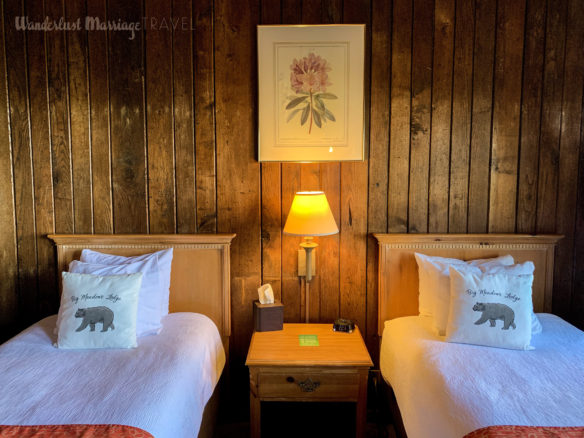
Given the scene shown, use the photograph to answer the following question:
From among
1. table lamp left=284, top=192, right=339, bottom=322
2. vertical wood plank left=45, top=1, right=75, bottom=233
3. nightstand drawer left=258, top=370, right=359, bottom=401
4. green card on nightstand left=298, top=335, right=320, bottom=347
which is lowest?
nightstand drawer left=258, top=370, right=359, bottom=401

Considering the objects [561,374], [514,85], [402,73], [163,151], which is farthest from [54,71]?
[561,374]

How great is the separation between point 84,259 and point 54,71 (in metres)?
1.05

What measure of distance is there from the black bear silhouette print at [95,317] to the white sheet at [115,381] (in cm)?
10

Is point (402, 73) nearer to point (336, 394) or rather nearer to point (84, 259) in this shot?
point (336, 394)

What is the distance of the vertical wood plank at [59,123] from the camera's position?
2.16 metres

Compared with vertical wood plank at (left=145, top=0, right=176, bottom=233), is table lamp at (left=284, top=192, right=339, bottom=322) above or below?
below

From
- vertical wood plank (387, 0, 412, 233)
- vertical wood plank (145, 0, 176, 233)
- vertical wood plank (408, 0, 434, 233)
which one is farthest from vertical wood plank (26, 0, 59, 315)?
vertical wood plank (408, 0, 434, 233)

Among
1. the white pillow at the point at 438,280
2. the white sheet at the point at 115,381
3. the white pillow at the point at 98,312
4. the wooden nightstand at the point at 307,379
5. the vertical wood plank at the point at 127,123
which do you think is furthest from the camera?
the vertical wood plank at the point at 127,123

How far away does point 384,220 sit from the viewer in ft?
7.29

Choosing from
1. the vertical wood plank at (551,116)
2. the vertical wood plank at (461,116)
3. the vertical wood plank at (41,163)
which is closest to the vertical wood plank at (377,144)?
the vertical wood plank at (461,116)

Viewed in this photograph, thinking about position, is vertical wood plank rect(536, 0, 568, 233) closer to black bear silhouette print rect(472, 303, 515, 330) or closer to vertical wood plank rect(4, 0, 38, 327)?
black bear silhouette print rect(472, 303, 515, 330)

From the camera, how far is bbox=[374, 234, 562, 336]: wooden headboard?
2158 mm

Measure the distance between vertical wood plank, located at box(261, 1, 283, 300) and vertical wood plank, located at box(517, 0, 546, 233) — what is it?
1.34 meters

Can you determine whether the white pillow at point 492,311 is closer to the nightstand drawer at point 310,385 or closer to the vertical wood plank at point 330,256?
the nightstand drawer at point 310,385
